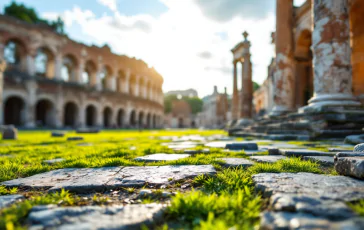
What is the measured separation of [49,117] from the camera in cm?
2153

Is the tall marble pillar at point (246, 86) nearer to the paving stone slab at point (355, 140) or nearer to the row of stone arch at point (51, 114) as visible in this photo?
the paving stone slab at point (355, 140)

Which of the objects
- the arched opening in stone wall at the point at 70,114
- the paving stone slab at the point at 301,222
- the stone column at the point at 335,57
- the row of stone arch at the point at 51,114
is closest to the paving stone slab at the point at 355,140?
the stone column at the point at 335,57

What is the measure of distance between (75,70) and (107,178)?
25735 millimetres

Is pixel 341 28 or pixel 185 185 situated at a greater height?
pixel 341 28

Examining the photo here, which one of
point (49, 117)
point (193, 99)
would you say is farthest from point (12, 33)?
point (193, 99)

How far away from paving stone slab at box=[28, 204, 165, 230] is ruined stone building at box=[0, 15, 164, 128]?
17447 millimetres

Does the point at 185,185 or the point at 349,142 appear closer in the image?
the point at 185,185

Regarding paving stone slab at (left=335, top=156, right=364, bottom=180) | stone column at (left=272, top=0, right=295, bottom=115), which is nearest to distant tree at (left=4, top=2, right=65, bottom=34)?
stone column at (left=272, top=0, right=295, bottom=115)

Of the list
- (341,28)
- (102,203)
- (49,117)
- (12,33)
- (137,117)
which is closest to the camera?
(102,203)

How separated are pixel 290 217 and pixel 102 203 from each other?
38.1 inches

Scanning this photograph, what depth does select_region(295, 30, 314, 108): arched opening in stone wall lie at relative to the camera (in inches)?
444

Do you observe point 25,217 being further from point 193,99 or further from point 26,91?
point 193,99

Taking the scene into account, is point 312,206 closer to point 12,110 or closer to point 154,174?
point 154,174

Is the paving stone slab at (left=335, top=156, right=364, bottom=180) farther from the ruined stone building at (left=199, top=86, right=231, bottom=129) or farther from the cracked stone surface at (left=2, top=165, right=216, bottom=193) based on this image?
the ruined stone building at (left=199, top=86, right=231, bottom=129)
